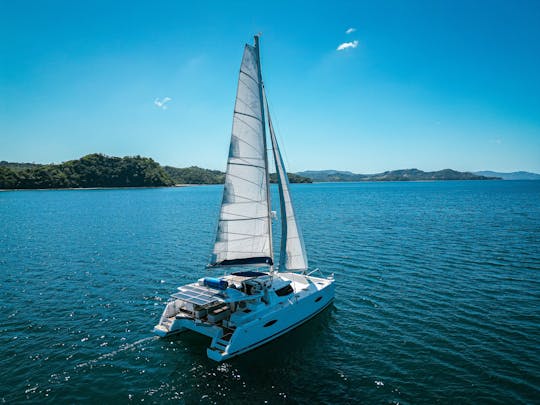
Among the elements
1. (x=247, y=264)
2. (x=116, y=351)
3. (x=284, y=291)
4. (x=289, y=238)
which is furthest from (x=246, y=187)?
(x=116, y=351)

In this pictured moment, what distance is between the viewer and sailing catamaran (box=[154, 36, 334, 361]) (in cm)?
1712

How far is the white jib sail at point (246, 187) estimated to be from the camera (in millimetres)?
18391

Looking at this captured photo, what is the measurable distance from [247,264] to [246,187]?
4694mm

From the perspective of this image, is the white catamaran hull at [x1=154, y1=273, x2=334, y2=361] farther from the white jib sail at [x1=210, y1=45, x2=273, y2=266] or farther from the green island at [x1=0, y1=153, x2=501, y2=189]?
the green island at [x1=0, y1=153, x2=501, y2=189]

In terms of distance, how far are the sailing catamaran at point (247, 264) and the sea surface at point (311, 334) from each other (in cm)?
117

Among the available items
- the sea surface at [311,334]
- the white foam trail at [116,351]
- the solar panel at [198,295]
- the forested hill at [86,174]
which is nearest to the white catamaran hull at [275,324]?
the sea surface at [311,334]

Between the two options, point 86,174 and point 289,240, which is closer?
point 289,240

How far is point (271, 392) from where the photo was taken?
13.7m

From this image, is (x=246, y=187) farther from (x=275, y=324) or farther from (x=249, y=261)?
(x=275, y=324)

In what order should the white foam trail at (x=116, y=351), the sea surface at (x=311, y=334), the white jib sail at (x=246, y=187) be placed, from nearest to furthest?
1. the sea surface at (x=311, y=334)
2. the white foam trail at (x=116, y=351)
3. the white jib sail at (x=246, y=187)

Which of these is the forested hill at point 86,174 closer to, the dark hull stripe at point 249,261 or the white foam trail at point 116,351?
the white foam trail at point 116,351

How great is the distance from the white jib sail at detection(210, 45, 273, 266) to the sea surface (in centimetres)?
516

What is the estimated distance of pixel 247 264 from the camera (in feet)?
65.6

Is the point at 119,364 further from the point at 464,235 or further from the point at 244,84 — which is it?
the point at 464,235
